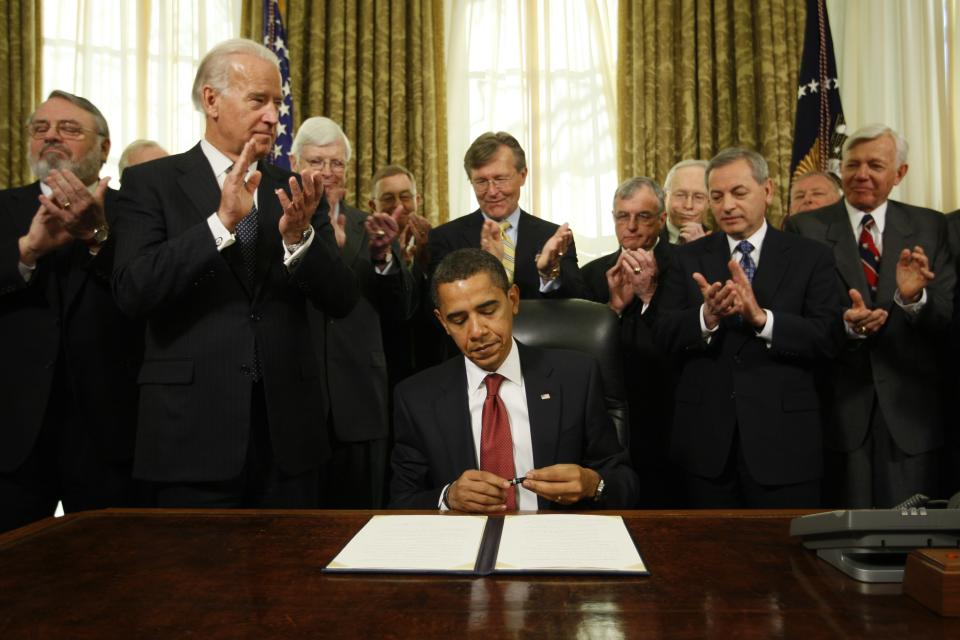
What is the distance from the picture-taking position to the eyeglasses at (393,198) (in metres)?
4.19

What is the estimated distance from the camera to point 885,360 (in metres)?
3.13

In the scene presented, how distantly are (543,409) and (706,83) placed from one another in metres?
4.36

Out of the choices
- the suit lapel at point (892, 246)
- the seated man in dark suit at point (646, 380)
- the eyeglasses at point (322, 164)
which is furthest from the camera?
the eyeglasses at point (322, 164)

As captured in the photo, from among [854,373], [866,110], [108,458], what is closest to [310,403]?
[108,458]

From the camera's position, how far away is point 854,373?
319cm

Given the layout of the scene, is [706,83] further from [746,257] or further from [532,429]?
[532,429]

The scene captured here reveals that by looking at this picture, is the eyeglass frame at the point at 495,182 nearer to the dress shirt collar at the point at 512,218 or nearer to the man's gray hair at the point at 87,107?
the dress shirt collar at the point at 512,218

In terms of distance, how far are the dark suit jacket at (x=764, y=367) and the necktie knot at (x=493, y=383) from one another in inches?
37.8

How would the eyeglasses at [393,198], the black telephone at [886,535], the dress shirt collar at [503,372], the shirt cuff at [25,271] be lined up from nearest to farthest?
1. the black telephone at [886,535]
2. the dress shirt collar at [503,372]
3. the shirt cuff at [25,271]
4. the eyeglasses at [393,198]

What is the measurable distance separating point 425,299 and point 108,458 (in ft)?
4.72

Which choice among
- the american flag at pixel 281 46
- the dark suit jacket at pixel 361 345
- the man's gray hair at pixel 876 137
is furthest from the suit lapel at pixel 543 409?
the american flag at pixel 281 46

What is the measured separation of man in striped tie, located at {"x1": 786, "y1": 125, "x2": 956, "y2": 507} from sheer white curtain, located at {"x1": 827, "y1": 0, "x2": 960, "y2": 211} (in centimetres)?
291

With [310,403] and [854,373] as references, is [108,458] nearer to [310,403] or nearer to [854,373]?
[310,403]

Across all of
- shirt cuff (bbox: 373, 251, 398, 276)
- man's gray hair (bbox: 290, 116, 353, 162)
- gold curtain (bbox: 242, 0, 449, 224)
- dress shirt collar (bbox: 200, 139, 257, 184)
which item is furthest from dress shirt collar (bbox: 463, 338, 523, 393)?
gold curtain (bbox: 242, 0, 449, 224)
